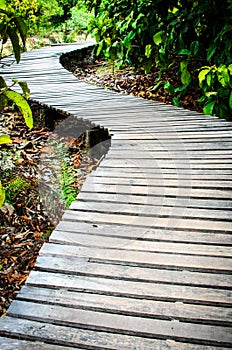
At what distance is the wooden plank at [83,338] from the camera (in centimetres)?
158

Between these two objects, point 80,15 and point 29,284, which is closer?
point 29,284

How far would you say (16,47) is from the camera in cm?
138

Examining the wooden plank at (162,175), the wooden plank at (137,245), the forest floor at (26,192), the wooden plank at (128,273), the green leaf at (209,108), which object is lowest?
the forest floor at (26,192)

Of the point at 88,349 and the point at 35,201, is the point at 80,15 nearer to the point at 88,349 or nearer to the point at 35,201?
the point at 35,201

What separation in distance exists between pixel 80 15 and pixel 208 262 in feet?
31.9

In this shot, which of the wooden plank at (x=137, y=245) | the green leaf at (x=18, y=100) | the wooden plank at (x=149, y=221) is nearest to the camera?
the green leaf at (x=18, y=100)

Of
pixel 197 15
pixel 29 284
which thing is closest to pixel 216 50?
pixel 197 15

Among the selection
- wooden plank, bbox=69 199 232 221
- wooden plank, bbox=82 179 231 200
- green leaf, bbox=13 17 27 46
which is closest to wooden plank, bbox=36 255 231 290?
wooden plank, bbox=69 199 232 221

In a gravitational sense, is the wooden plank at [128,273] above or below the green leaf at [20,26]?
below

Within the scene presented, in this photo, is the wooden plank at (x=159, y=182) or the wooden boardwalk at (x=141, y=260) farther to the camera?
the wooden plank at (x=159, y=182)

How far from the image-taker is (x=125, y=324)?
1.69m

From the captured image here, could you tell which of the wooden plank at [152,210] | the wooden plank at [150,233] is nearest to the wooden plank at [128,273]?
the wooden plank at [150,233]

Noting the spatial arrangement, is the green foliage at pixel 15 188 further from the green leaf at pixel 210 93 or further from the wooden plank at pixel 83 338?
the wooden plank at pixel 83 338

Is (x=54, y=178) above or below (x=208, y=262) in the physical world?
below
